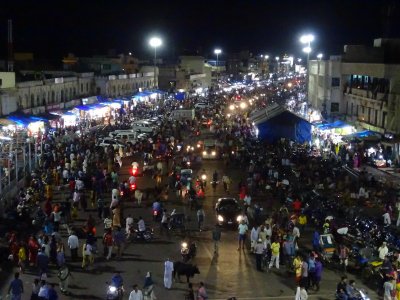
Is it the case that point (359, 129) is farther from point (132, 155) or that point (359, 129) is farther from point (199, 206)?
point (199, 206)

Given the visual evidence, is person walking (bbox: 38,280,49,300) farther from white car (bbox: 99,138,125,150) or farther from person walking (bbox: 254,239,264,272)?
white car (bbox: 99,138,125,150)

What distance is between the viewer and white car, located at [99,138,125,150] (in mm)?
37150

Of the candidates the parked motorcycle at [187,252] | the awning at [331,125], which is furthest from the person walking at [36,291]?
the awning at [331,125]

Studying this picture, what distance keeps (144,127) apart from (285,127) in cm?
→ 1192

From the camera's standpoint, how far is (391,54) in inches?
1879

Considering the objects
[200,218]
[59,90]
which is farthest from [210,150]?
[59,90]

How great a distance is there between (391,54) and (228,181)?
86.3 feet

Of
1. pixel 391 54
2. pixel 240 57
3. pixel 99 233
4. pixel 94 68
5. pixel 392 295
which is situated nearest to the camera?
pixel 392 295

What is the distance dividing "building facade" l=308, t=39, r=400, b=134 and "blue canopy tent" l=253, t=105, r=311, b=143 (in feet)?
16.8

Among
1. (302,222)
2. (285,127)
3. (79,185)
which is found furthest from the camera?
(285,127)

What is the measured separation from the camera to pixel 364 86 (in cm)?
4594

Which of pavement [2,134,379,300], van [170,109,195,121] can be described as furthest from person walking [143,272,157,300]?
van [170,109,195,121]

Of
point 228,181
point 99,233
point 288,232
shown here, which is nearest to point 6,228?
point 99,233

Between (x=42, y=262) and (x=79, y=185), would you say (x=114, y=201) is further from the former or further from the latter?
(x=42, y=262)
